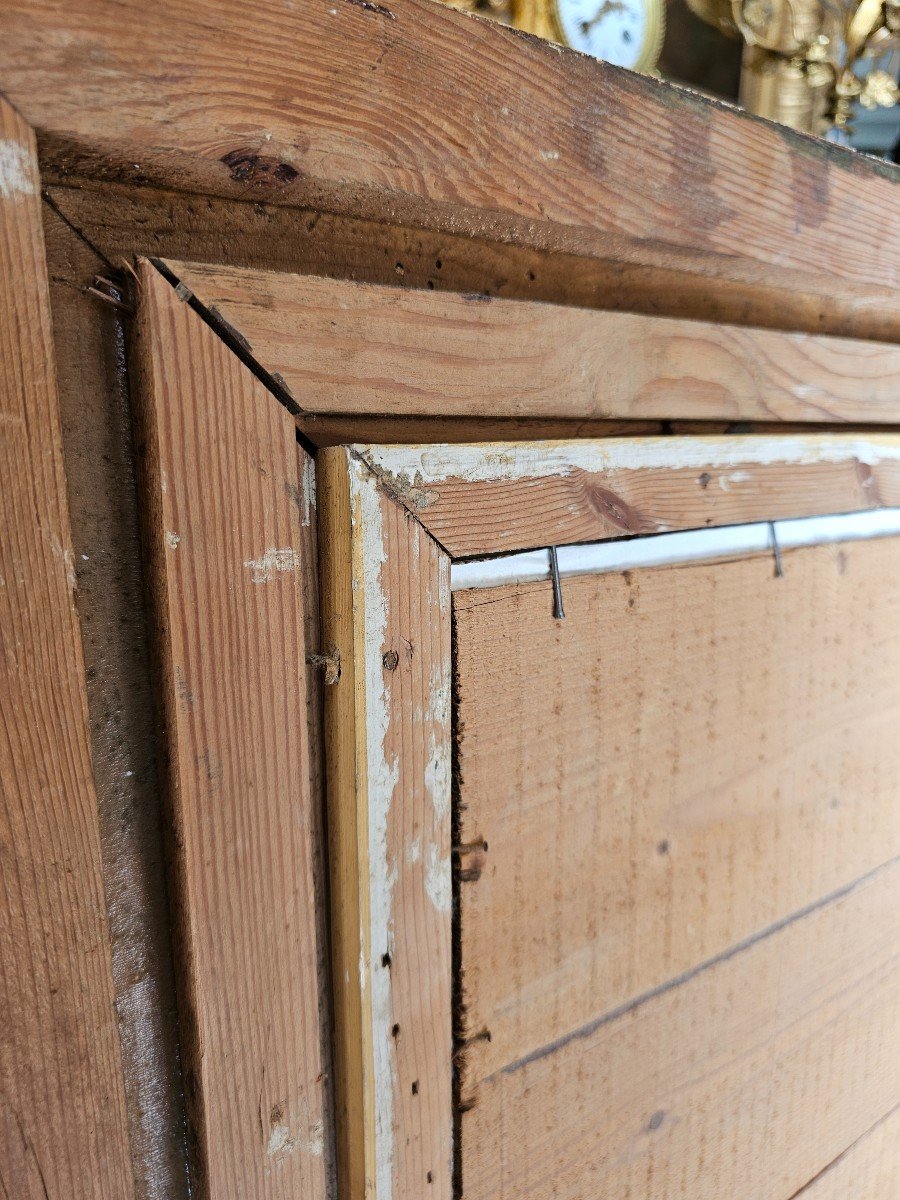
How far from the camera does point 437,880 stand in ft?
1.38

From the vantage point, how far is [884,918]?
0.73 m

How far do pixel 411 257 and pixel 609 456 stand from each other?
0.16 meters

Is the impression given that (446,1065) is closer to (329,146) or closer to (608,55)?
(329,146)

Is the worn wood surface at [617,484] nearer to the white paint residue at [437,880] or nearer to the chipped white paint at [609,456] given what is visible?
the chipped white paint at [609,456]

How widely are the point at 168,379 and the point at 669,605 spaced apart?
13.0 inches

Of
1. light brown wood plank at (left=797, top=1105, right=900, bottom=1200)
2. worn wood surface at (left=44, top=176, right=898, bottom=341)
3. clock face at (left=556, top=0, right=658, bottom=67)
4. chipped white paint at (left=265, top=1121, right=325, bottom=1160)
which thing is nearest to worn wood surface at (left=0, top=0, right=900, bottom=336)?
worn wood surface at (left=44, top=176, right=898, bottom=341)

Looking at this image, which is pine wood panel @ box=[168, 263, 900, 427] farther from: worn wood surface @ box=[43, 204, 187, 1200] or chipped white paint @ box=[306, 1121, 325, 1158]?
chipped white paint @ box=[306, 1121, 325, 1158]

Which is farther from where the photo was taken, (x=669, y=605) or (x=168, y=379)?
(x=669, y=605)

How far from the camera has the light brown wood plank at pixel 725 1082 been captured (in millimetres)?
488

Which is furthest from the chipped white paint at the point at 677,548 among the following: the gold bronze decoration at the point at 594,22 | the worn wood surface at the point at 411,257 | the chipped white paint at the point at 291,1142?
the gold bronze decoration at the point at 594,22

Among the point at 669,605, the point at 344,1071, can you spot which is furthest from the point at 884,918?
the point at 344,1071

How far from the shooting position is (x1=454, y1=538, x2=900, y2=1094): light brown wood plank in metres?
0.44

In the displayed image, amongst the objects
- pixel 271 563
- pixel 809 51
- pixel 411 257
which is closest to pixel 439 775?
pixel 271 563

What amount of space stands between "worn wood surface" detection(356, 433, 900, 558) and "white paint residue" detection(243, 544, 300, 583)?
0.19 feet
